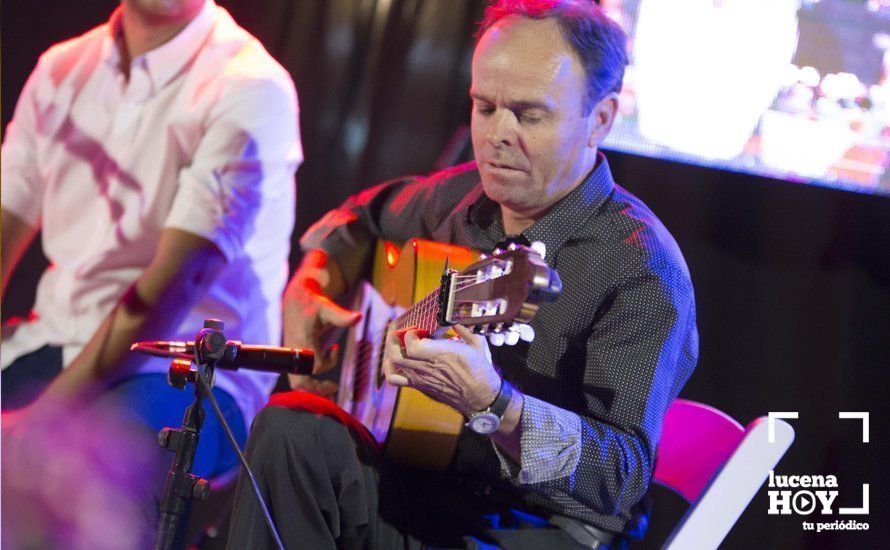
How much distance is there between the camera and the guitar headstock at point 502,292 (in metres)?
1.43

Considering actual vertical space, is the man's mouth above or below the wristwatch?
above

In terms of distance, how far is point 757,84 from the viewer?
10.7 feet

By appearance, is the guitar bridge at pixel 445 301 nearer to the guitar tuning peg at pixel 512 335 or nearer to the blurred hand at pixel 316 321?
the guitar tuning peg at pixel 512 335

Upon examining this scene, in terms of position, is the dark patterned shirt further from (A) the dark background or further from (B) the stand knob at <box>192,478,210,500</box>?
(A) the dark background

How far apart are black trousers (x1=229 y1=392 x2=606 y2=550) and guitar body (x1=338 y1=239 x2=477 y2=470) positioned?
0.22ft

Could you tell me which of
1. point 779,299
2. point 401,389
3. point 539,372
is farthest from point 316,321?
point 779,299

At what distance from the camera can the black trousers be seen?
71.9 inches

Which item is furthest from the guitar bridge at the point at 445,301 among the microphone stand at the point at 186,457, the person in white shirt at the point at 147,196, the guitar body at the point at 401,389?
the person in white shirt at the point at 147,196

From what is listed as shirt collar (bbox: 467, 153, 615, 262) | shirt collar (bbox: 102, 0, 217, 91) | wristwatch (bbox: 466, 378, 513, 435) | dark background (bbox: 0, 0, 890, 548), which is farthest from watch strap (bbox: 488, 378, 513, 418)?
shirt collar (bbox: 102, 0, 217, 91)

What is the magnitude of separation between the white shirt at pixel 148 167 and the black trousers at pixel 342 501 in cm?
→ 100

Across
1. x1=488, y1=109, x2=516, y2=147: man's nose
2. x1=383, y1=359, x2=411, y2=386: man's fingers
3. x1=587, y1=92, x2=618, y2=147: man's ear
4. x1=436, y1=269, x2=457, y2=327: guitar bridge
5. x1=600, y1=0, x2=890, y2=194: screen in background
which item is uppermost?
x1=600, y1=0, x2=890, y2=194: screen in background

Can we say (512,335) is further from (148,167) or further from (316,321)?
(148,167)

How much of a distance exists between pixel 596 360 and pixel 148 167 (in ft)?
5.56

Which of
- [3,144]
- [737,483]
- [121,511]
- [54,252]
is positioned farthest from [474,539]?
[3,144]
